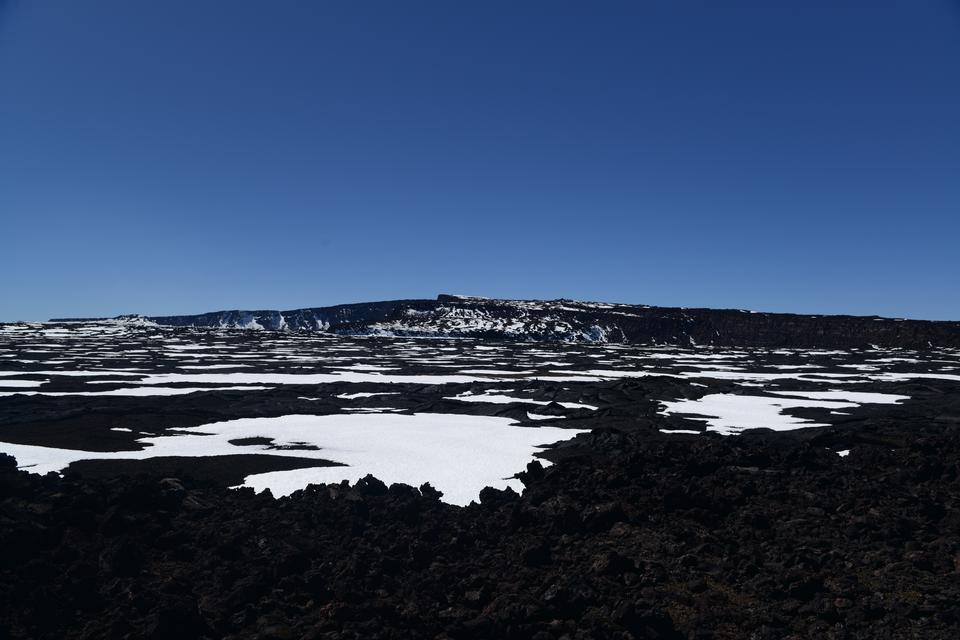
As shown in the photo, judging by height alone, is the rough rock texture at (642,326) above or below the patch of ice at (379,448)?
above

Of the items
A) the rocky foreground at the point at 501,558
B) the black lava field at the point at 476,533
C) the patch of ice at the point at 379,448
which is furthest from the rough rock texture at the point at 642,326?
the rocky foreground at the point at 501,558

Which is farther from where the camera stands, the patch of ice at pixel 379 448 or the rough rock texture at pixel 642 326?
the rough rock texture at pixel 642 326

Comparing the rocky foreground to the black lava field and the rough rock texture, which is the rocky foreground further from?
the rough rock texture

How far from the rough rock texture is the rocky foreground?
3202 inches

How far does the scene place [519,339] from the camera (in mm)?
89312

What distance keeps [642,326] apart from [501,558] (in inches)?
3582

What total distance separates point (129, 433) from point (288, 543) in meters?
10.2

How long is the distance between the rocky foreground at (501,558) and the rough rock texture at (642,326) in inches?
3202

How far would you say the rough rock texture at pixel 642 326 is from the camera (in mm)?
81188

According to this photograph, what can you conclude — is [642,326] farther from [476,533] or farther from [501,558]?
[501,558]

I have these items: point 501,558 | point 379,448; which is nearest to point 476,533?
→ point 501,558

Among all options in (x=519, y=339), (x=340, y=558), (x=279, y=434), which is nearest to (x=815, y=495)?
(x=340, y=558)

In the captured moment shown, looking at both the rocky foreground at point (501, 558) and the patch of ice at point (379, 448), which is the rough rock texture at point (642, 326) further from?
the rocky foreground at point (501, 558)

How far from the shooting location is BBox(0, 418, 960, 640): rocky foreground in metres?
5.51
